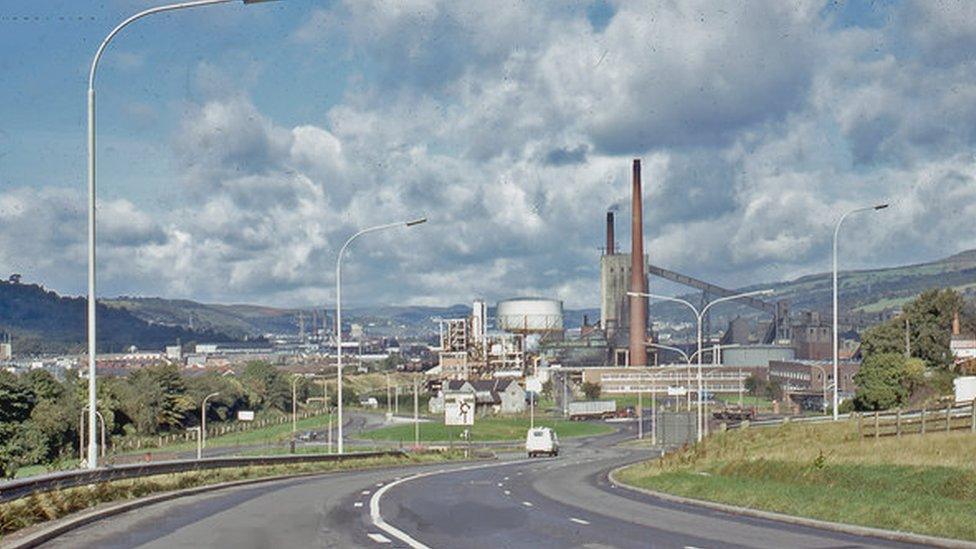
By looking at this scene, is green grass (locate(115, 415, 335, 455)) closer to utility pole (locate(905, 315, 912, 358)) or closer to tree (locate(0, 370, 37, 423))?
tree (locate(0, 370, 37, 423))

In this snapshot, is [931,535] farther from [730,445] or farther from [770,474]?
[730,445]

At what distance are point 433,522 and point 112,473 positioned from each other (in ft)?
30.1

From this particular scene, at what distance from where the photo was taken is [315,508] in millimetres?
29969

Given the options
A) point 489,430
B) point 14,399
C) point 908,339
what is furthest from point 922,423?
point 489,430

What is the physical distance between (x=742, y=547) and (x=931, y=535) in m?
3.60

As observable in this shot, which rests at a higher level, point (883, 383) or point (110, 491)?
point (110, 491)

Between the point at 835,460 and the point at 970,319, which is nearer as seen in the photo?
the point at 835,460

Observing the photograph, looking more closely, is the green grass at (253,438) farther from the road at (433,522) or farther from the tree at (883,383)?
the road at (433,522)

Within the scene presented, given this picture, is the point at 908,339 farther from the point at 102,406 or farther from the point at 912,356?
the point at 102,406

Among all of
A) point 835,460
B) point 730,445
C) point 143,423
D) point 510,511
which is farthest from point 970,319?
point 510,511

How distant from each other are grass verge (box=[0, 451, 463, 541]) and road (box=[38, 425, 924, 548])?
0.86m

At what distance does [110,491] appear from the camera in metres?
30.3

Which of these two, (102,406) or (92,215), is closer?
(92,215)

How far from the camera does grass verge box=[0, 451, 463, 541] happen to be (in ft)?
74.9
